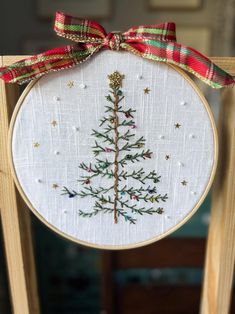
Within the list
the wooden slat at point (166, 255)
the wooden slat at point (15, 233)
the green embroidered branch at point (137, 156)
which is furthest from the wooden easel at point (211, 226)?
the wooden slat at point (166, 255)

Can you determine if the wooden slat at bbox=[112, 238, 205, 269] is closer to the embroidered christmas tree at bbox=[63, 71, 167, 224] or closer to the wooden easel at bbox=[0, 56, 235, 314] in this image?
the wooden easel at bbox=[0, 56, 235, 314]

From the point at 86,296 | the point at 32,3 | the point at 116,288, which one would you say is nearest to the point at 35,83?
the point at 116,288

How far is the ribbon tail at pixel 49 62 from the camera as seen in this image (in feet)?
1.17

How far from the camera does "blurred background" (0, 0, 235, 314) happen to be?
3.18ft

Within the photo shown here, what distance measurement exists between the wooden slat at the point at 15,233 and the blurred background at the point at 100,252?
506 millimetres

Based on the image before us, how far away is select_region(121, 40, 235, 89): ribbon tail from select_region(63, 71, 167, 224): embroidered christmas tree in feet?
0.11

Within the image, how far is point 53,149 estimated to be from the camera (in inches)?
15.4

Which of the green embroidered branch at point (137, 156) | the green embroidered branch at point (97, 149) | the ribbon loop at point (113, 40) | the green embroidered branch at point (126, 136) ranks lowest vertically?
the green embroidered branch at point (137, 156)

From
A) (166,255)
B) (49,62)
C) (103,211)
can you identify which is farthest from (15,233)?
(166,255)

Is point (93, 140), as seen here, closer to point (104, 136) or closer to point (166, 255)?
point (104, 136)

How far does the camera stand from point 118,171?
0.40 meters

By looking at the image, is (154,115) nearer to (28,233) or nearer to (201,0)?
(28,233)

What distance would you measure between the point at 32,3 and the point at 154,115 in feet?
3.06

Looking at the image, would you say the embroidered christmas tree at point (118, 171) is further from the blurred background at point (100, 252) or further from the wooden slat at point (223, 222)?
the blurred background at point (100, 252)
